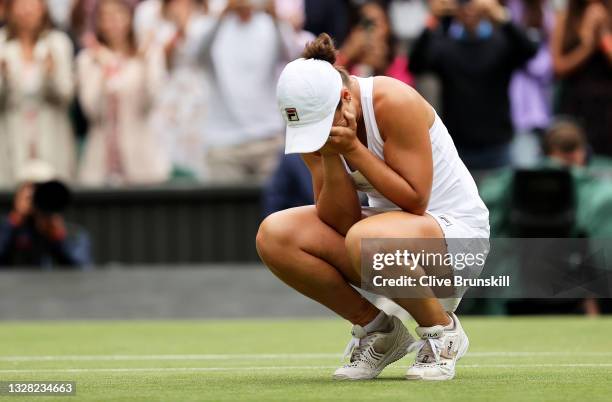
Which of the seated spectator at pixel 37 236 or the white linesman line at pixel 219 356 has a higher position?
the white linesman line at pixel 219 356

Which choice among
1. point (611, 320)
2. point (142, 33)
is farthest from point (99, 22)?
point (611, 320)

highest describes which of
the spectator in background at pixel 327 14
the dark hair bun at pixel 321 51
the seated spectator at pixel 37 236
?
the dark hair bun at pixel 321 51

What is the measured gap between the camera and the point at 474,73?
442 inches

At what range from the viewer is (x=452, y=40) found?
36.8 ft

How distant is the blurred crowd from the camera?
11.3 m

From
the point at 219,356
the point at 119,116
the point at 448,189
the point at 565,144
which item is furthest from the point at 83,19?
the point at 448,189

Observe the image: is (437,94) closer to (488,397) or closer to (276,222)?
(276,222)

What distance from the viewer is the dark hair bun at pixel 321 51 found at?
5.32 m

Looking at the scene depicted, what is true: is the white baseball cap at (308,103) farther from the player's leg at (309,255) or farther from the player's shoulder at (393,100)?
the player's leg at (309,255)

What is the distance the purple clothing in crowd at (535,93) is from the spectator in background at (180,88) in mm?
2567

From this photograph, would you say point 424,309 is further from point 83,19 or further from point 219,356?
point 83,19

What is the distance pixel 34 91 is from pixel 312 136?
286 inches

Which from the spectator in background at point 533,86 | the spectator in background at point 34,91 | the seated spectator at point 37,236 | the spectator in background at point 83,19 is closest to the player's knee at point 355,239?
the seated spectator at point 37,236

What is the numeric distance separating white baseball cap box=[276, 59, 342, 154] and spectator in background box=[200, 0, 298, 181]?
638cm
